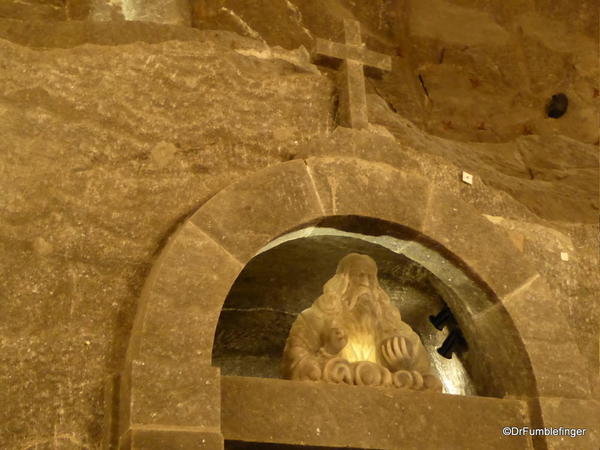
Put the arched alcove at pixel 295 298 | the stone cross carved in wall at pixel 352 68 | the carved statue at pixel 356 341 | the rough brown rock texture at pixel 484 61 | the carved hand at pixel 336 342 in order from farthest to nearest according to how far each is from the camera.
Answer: the rough brown rock texture at pixel 484 61
the arched alcove at pixel 295 298
the stone cross carved in wall at pixel 352 68
the carved hand at pixel 336 342
the carved statue at pixel 356 341

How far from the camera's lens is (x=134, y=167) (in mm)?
4375

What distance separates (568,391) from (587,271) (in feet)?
3.23

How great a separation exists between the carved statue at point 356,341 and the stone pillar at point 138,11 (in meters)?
2.42

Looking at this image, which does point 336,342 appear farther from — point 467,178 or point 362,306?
point 467,178

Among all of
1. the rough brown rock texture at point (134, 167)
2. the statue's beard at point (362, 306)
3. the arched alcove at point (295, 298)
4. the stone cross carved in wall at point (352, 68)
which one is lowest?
the arched alcove at point (295, 298)

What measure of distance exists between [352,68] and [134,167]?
1426mm

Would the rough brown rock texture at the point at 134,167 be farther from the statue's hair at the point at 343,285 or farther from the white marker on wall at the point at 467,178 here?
the statue's hair at the point at 343,285

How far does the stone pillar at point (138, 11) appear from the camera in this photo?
6219 millimetres

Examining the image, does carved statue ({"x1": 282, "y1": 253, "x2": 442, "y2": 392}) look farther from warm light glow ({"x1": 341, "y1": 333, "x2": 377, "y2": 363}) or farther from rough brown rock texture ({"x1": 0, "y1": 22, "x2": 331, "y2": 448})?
rough brown rock texture ({"x1": 0, "y1": 22, "x2": 331, "y2": 448})

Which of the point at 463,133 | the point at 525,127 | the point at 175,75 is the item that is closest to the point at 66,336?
the point at 175,75

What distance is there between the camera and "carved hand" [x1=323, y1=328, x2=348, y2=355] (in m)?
4.44

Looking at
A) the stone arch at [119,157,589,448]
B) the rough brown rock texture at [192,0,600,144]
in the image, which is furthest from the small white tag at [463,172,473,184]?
the rough brown rock texture at [192,0,600,144]

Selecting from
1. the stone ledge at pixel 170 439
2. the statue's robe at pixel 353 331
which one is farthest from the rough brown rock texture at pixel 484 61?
the stone ledge at pixel 170 439

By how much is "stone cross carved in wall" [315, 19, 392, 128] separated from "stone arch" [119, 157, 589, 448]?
1.15ft
